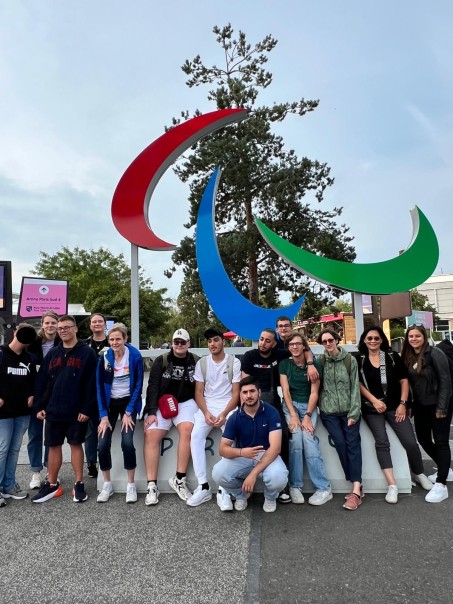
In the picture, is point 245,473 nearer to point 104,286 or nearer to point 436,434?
point 436,434

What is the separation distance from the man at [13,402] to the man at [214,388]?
68.2 inches

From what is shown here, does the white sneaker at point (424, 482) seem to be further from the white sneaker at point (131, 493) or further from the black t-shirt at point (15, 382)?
the black t-shirt at point (15, 382)

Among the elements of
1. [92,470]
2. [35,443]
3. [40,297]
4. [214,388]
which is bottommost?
[92,470]

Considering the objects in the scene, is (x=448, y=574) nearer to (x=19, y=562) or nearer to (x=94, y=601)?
(x=94, y=601)

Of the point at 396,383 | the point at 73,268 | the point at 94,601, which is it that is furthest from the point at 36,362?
the point at 73,268

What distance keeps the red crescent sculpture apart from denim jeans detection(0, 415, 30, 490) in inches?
153

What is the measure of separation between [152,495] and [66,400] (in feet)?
4.06

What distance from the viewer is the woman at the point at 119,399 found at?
4.15m

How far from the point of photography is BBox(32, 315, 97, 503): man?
4195 millimetres

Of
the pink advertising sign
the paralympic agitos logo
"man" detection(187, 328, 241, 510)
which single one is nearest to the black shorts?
"man" detection(187, 328, 241, 510)

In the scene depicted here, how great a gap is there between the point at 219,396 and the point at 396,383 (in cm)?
179

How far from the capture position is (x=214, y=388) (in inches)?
175

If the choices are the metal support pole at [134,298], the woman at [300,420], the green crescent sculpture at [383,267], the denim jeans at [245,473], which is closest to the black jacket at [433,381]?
the woman at [300,420]

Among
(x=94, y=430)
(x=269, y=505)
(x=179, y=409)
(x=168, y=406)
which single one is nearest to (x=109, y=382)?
(x=168, y=406)
